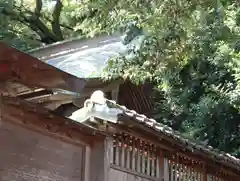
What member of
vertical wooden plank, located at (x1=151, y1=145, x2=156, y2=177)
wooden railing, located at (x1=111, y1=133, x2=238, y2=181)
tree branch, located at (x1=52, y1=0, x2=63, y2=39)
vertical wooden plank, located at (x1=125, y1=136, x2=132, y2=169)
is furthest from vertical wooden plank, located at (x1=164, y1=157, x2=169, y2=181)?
tree branch, located at (x1=52, y1=0, x2=63, y2=39)

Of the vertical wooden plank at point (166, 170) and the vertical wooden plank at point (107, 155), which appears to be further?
the vertical wooden plank at point (166, 170)

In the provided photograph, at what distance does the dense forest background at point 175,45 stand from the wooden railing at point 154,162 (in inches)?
89.8

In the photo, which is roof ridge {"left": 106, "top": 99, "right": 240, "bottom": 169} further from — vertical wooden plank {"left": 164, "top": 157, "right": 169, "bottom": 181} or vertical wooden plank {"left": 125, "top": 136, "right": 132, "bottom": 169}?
vertical wooden plank {"left": 164, "top": 157, "right": 169, "bottom": 181}

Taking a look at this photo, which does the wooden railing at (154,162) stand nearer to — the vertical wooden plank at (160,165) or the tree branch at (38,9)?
the vertical wooden plank at (160,165)

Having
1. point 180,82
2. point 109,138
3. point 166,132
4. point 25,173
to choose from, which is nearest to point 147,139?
point 166,132

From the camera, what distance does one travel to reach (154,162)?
8266mm

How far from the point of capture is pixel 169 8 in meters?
9.23

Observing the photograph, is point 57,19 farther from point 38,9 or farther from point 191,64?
point 191,64

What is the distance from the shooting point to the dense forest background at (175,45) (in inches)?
376

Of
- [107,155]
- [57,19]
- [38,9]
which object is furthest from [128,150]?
[57,19]

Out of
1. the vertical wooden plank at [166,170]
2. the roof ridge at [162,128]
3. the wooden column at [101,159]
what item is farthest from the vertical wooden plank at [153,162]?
the wooden column at [101,159]

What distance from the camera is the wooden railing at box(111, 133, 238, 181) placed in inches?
298

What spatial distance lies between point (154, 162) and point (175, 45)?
8.71ft

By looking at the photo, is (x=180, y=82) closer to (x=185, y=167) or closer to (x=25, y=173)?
(x=185, y=167)
